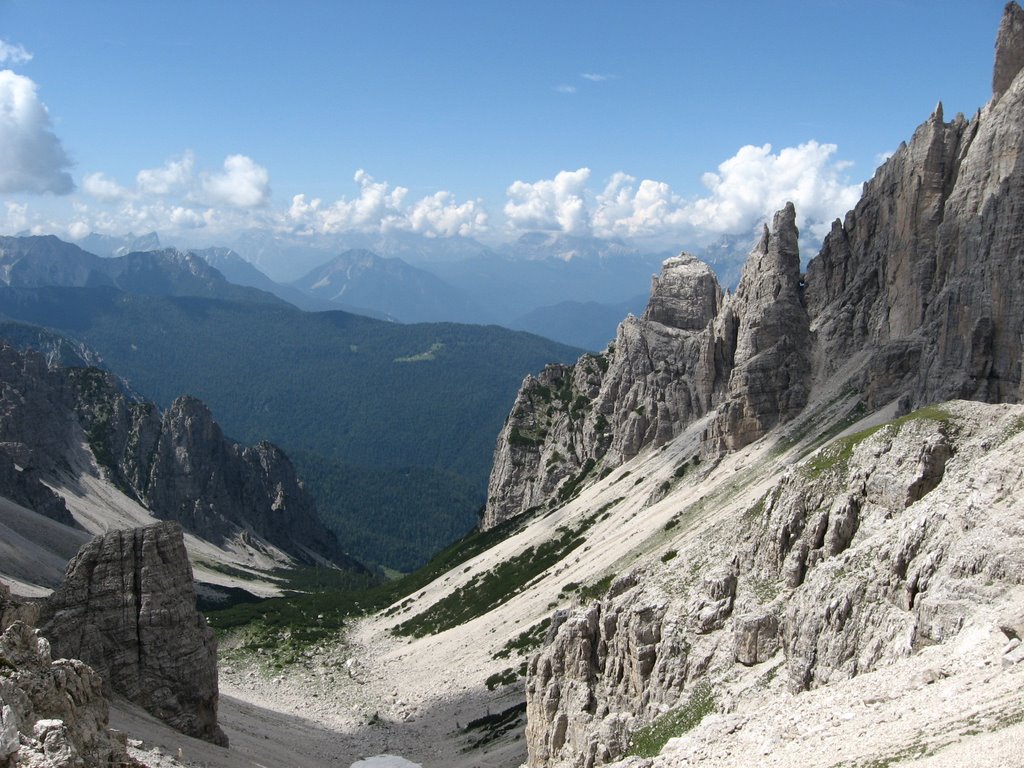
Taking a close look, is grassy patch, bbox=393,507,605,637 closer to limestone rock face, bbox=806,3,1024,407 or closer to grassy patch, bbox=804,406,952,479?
limestone rock face, bbox=806,3,1024,407

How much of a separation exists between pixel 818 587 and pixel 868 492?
5607mm

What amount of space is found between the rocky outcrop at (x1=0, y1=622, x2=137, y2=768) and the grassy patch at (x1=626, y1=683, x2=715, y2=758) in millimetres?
19638

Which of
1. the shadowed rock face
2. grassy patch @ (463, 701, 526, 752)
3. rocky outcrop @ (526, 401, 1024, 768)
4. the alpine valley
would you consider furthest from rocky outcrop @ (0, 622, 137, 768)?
the shadowed rock face

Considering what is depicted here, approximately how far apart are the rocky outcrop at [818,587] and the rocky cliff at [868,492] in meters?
0.09

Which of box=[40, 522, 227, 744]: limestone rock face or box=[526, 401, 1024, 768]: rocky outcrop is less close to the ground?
box=[526, 401, 1024, 768]: rocky outcrop

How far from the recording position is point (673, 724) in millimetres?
38344

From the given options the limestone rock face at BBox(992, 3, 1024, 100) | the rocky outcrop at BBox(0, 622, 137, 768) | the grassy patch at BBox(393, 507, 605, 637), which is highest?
the limestone rock face at BBox(992, 3, 1024, 100)

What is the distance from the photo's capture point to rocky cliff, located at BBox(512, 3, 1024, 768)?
3350 cm

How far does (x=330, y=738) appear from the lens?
76625 mm

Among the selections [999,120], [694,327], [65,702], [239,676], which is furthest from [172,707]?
[694,327]

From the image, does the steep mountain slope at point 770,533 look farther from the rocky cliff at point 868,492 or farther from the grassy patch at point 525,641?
the grassy patch at point 525,641

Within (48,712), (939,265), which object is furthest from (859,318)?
(48,712)

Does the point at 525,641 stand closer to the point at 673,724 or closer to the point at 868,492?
the point at 673,724

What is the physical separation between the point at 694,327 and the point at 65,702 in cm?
13916
